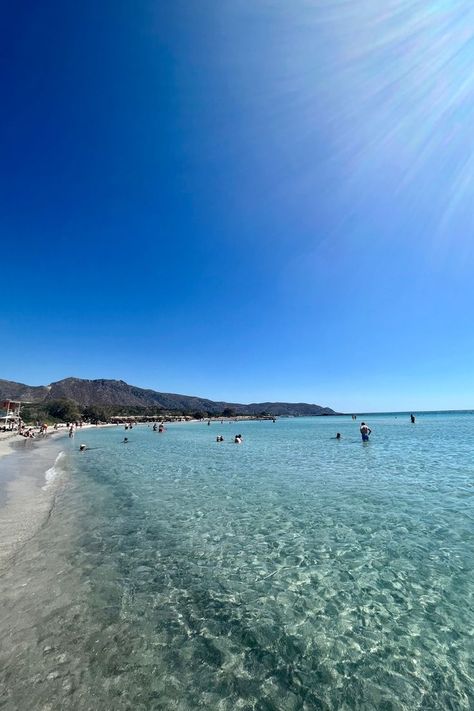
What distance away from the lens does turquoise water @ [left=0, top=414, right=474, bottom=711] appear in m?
4.33

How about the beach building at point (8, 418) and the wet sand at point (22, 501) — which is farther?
the beach building at point (8, 418)

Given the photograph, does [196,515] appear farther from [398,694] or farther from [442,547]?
[398,694]

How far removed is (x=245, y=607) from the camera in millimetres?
6223

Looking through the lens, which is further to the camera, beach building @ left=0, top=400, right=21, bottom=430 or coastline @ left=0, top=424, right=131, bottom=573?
beach building @ left=0, top=400, right=21, bottom=430

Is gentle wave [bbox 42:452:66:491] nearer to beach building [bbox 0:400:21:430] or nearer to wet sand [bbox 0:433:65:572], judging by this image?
wet sand [bbox 0:433:65:572]

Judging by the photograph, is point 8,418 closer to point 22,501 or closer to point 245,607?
point 22,501

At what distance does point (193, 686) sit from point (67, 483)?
1637 centimetres

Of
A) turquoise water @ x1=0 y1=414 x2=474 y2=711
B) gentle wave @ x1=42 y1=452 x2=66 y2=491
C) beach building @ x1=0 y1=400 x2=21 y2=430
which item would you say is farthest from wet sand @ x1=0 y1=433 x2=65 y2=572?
beach building @ x1=0 y1=400 x2=21 y2=430

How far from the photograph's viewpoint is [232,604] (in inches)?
249

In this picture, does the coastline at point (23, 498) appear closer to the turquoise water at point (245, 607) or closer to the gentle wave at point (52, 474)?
the gentle wave at point (52, 474)

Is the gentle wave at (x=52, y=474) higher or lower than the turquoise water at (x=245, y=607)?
lower

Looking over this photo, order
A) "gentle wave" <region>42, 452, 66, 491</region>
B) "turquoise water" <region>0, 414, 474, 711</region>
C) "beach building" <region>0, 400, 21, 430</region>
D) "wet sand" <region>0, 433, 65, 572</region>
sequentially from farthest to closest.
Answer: "beach building" <region>0, 400, 21, 430</region>
"gentle wave" <region>42, 452, 66, 491</region>
"wet sand" <region>0, 433, 65, 572</region>
"turquoise water" <region>0, 414, 474, 711</region>

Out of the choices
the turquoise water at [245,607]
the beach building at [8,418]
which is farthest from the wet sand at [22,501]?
the beach building at [8,418]

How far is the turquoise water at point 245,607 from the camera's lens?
4.33m
